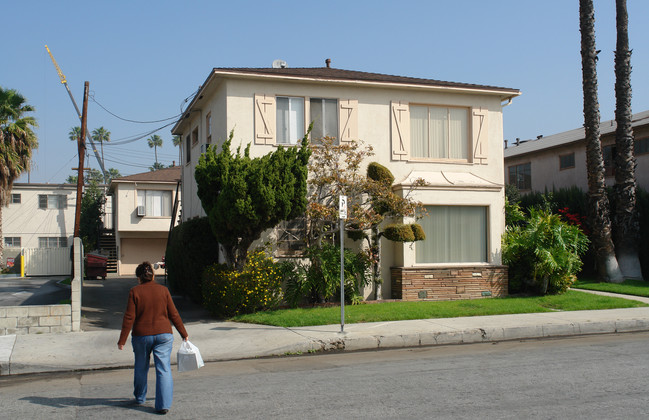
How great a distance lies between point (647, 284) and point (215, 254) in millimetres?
12900

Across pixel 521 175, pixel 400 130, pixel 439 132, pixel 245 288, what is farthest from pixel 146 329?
pixel 521 175

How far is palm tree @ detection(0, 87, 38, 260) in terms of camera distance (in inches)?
1207

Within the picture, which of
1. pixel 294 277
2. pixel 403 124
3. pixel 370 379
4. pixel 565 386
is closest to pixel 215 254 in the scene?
pixel 294 277

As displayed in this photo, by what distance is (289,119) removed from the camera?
15734 millimetres

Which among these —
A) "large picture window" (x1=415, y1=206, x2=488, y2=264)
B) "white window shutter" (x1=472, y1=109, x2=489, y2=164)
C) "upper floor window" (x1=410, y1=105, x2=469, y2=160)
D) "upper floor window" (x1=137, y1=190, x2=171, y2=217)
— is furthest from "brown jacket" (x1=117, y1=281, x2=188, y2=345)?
"upper floor window" (x1=137, y1=190, x2=171, y2=217)

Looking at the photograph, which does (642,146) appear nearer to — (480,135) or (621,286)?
(621,286)

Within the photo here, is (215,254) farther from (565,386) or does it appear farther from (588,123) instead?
(588,123)

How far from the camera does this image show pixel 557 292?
52.8 ft

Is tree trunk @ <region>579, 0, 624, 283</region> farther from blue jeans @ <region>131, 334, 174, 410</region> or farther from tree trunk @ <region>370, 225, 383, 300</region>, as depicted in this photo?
blue jeans @ <region>131, 334, 174, 410</region>

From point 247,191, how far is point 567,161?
20.3 metres

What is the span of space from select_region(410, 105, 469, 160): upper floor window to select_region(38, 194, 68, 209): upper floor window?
31.1 metres

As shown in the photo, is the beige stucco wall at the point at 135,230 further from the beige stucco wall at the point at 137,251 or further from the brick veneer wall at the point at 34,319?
the brick veneer wall at the point at 34,319

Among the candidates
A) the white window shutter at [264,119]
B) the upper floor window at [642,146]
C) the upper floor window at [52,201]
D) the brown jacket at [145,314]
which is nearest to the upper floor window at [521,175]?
the upper floor window at [642,146]

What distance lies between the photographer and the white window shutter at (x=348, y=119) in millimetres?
15984
